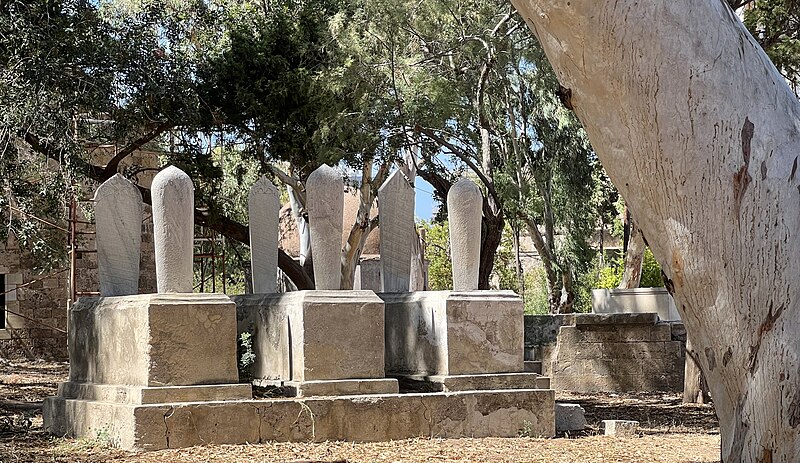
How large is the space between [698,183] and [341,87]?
1164 centimetres

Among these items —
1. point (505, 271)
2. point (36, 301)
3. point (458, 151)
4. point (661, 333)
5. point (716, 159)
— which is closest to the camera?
point (716, 159)

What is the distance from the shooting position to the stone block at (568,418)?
9156mm

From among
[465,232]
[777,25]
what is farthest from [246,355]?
[777,25]

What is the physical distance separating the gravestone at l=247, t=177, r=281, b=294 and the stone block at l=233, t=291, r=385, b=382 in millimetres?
593

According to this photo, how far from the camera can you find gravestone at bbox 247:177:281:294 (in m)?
8.69

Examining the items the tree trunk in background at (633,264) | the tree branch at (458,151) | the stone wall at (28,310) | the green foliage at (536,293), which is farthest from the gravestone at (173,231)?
the green foliage at (536,293)

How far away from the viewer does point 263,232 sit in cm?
875

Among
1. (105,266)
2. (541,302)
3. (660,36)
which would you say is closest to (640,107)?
(660,36)

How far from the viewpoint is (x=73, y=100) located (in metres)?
11.8

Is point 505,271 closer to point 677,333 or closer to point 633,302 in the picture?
point 633,302

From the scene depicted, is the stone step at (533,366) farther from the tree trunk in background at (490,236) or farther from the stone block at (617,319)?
the tree trunk in background at (490,236)

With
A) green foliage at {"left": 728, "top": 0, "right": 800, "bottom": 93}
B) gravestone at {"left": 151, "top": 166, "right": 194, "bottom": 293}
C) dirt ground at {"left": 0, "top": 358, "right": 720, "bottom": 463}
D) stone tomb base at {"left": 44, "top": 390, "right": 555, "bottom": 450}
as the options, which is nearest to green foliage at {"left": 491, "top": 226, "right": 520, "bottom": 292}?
green foliage at {"left": 728, "top": 0, "right": 800, "bottom": 93}

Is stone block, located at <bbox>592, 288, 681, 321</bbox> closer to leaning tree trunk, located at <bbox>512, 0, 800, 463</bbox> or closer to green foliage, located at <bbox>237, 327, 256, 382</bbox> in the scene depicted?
green foliage, located at <bbox>237, 327, 256, 382</bbox>

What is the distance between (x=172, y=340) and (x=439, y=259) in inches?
998
